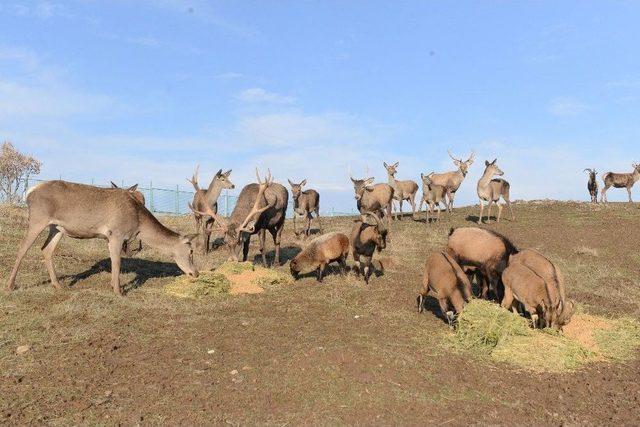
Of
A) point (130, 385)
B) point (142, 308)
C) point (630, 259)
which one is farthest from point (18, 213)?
point (630, 259)

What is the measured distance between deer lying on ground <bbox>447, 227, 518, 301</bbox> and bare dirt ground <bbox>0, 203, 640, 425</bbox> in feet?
5.09

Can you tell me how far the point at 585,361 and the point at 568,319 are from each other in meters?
1.21

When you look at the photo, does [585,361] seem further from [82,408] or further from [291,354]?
[82,408]

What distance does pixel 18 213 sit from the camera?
21750mm

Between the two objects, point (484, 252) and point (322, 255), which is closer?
point (484, 252)

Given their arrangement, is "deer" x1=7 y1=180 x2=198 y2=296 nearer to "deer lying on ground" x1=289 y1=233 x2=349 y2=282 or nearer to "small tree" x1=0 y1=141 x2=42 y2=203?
"deer lying on ground" x1=289 y1=233 x2=349 y2=282

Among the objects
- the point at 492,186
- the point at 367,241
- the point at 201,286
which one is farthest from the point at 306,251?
the point at 492,186

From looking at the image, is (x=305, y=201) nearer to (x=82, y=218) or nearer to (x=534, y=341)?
(x=82, y=218)

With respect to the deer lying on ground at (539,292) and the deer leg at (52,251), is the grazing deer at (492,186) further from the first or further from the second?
the deer leg at (52,251)

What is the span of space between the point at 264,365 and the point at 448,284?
3.91 metres

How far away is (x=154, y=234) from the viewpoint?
1144 cm

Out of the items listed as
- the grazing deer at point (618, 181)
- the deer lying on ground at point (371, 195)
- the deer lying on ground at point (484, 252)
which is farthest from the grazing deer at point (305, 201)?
the grazing deer at point (618, 181)

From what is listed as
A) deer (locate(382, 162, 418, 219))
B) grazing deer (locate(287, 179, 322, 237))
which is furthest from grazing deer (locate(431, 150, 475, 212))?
grazing deer (locate(287, 179, 322, 237))

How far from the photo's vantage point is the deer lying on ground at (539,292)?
336 inches
